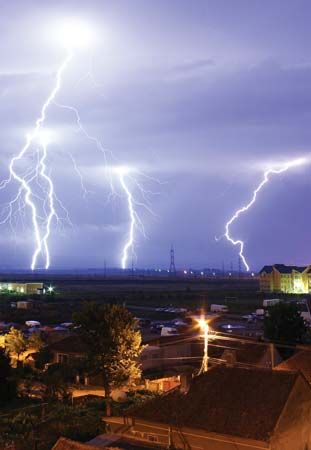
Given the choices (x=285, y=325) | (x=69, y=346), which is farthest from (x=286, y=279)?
(x=69, y=346)

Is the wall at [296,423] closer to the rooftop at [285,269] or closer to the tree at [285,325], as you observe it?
the tree at [285,325]

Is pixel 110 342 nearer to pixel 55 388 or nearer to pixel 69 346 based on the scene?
pixel 55 388

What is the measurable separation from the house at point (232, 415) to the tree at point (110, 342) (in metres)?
5.71

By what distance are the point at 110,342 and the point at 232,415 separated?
7737 millimetres

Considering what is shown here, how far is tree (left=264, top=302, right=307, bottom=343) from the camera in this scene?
82.8 feet

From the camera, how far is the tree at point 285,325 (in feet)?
82.8

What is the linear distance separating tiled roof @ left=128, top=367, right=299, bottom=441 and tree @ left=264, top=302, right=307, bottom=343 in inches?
528

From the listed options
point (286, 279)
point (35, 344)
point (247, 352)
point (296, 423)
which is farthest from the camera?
point (286, 279)

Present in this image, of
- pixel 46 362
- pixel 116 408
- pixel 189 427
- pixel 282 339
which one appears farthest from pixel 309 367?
pixel 46 362

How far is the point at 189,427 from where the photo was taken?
11016 mm

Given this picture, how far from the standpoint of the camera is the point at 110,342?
18219 mm

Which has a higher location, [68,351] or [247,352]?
[247,352]

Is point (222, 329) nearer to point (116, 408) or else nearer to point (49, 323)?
point (49, 323)

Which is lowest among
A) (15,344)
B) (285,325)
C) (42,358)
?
(42,358)
